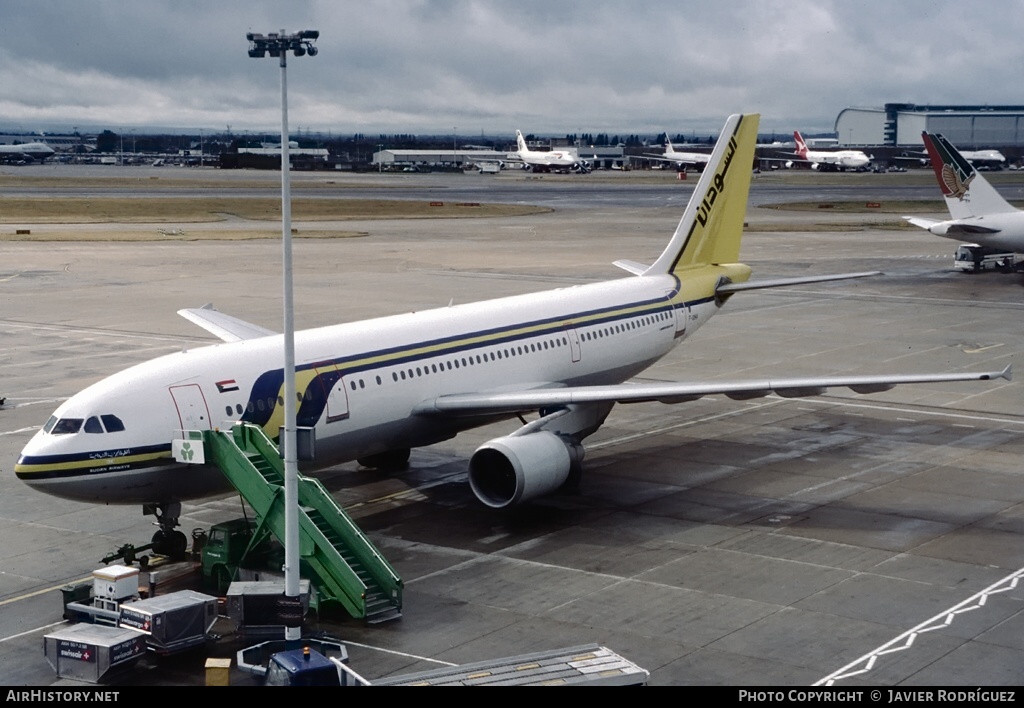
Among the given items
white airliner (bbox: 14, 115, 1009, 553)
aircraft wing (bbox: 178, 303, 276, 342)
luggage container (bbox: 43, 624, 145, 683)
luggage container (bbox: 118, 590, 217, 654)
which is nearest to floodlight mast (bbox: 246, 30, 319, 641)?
luggage container (bbox: 118, 590, 217, 654)

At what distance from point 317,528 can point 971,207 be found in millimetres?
62198

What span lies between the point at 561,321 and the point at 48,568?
595 inches

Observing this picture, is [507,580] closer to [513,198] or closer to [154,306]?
[154,306]

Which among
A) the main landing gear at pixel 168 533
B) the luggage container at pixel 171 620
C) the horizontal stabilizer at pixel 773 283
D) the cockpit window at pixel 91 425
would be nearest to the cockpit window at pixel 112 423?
the cockpit window at pixel 91 425

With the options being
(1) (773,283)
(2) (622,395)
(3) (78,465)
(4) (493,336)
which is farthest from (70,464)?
(1) (773,283)

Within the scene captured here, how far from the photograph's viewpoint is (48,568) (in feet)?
85.1

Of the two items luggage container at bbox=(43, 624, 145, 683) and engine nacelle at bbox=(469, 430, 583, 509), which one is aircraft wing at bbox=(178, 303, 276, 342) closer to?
engine nacelle at bbox=(469, 430, 583, 509)

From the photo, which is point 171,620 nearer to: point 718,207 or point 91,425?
point 91,425

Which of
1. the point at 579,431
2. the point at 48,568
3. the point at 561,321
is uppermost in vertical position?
the point at 561,321

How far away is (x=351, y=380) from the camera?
28.5 meters

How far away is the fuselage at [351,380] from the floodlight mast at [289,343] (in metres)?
5.14

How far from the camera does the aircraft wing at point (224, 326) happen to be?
36.6m
